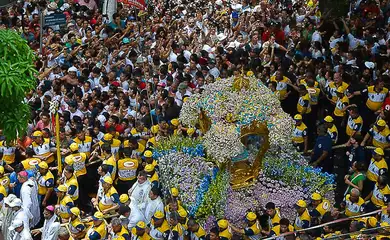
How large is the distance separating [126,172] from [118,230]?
98.5 inches

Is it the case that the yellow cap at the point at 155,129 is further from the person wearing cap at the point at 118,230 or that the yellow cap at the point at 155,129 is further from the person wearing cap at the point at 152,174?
the person wearing cap at the point at 118,230

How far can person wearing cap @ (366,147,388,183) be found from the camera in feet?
46.7

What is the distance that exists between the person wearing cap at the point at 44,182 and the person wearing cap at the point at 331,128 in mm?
5094

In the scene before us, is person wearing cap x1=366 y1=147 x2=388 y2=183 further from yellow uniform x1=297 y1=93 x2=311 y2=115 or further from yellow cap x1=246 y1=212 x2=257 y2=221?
yellow uniform x1=297 y1=93 x2=311 y2=115

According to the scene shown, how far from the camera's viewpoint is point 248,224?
13414mm

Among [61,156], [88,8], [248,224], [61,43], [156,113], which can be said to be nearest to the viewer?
[248,224]

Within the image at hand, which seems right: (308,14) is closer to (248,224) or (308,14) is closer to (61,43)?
(61,43)

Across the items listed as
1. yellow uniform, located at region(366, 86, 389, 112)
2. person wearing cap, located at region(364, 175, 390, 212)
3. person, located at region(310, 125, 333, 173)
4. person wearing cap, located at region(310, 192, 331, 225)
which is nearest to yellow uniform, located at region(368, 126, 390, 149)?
person, located at region(310, 125, 333, 173)

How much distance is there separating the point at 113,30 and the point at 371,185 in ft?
31.4

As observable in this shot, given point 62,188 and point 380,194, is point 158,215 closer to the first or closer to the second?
point 62,188

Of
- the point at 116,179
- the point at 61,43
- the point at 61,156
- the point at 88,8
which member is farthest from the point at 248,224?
the point at 88,8

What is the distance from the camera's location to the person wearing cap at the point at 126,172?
15.0 meters

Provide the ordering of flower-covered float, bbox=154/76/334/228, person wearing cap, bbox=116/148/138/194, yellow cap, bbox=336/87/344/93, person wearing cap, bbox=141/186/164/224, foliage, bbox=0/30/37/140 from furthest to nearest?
yellow cap, bbox=336/87/344/93 < person wearing cap, bbox=116/148/138/194 < flower-covered float, bbox=154/76/334/228 < person wearing cap, bbox=141/186/164/224 < foliage, bbox=0/30/37/140

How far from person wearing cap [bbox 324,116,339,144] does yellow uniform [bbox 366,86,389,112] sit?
1.10 meters
